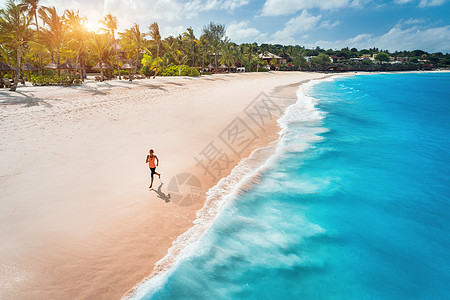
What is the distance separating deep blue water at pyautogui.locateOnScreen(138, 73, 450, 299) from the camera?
18.2 feet

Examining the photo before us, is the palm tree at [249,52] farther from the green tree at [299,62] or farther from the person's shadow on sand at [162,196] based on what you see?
the person's shadow on sand at [162,196]

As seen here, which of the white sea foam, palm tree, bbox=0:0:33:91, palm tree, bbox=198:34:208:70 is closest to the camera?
the white sea foam

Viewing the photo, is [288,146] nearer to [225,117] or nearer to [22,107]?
[225,117]

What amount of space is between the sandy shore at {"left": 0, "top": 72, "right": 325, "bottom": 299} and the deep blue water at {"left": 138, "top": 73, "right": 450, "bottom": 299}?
121 centimetres

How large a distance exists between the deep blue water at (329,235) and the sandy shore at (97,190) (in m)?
1.21

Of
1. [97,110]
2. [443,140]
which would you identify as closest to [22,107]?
[97,110]

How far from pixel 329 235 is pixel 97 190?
7.23 meters

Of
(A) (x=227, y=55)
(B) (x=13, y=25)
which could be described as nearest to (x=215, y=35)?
(A) (x=227, y=55)

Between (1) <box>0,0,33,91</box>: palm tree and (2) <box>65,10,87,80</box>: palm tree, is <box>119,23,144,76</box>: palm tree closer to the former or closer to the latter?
(2) <box>65,10,87,80</box>: palm tree

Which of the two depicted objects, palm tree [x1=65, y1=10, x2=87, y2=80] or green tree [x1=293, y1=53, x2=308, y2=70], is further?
green tree [x1=293, y1=53, x2=308, y2=70]

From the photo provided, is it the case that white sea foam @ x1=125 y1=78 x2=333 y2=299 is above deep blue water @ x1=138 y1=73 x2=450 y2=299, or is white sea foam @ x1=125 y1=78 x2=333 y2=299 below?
above

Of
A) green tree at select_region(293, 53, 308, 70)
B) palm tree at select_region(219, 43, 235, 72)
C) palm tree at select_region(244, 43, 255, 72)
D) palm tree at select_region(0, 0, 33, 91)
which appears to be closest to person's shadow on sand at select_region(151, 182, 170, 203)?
palm tree at select_region(0, 0, 33, 91)

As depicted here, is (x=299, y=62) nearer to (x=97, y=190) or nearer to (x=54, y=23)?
(x=54, y=23)

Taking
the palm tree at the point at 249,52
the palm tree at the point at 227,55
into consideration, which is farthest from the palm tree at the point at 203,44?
the palm tree at the point at 249,52
